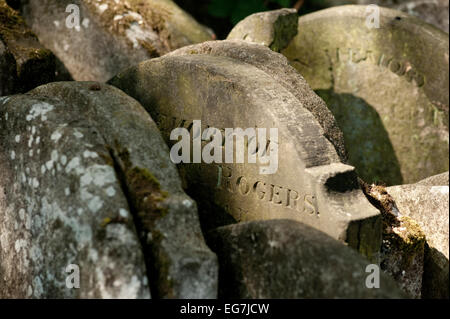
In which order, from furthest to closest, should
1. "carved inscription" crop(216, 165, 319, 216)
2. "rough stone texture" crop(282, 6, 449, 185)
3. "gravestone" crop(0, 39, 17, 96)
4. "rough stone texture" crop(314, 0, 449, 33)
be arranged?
"rough stone texture" crop(314, 0, 449, 33) → "rough stone texture" crop(282, 6, 449, 185) → "gravestone" crop(0, 39, 17, 96) → "carved inscription" crop(216, 165, 319, 216)

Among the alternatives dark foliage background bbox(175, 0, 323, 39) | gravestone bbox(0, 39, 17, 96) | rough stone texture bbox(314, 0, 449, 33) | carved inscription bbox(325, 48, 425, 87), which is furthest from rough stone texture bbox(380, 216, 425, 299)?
rough stone texture bbox(314, 0, 449, 33)

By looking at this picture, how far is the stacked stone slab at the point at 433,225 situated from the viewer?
389cm

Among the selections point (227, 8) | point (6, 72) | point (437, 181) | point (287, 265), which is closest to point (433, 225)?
point (437, 181)

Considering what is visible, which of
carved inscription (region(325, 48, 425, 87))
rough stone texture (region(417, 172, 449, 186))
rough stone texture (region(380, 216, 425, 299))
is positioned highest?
carved inscription (region(325, 48, 425, 87))

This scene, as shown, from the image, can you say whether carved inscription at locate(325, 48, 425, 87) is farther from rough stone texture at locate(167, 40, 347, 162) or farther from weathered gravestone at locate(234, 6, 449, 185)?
rough stone texture at locate(167, 40, 347, 162)

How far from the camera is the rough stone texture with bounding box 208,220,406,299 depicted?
9.56 ft

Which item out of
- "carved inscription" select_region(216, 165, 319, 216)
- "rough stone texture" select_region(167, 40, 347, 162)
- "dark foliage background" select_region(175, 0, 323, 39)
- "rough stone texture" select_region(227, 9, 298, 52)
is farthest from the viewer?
"dark foliage background" select_region(175, 0, 323, 39)

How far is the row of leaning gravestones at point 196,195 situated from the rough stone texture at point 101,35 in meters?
0.50

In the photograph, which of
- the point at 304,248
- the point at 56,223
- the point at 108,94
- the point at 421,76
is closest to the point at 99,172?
the point at 56,223

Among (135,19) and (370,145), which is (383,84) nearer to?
(370,145)

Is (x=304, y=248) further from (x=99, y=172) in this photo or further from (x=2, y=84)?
(x=2, y=84)

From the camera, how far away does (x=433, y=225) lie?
157 inches

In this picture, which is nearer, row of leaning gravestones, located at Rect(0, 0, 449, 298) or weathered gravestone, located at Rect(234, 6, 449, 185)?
row of leaning gravestones, located at Rect(0, 0, 449, 298)

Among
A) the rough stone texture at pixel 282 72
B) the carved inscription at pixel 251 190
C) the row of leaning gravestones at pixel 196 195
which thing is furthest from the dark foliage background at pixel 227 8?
the carved inscription at pixel 251 190
